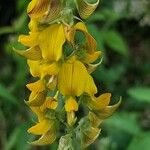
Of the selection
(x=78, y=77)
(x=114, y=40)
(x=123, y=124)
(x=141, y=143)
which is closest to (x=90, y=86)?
(x=78, y=77)

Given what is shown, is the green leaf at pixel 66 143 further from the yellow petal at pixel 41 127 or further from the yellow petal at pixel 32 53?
the yellow petal at pixel 32 53

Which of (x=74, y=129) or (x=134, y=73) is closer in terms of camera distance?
(x=74, y=129)

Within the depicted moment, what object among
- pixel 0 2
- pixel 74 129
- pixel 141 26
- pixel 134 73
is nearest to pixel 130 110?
pixel 134 73

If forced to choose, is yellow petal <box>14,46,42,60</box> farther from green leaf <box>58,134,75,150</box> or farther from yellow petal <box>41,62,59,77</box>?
green leaf <box>58,134,75,150</box>

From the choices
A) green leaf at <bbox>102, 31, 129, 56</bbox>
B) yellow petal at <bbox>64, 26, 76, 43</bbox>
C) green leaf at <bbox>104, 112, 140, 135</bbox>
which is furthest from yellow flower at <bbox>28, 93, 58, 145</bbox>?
green leaf at <bbox>102, 31, 129, 56</bbox>

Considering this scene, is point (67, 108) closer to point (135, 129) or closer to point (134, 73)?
point (135, 129)

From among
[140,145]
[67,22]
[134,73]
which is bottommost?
[134,73]
